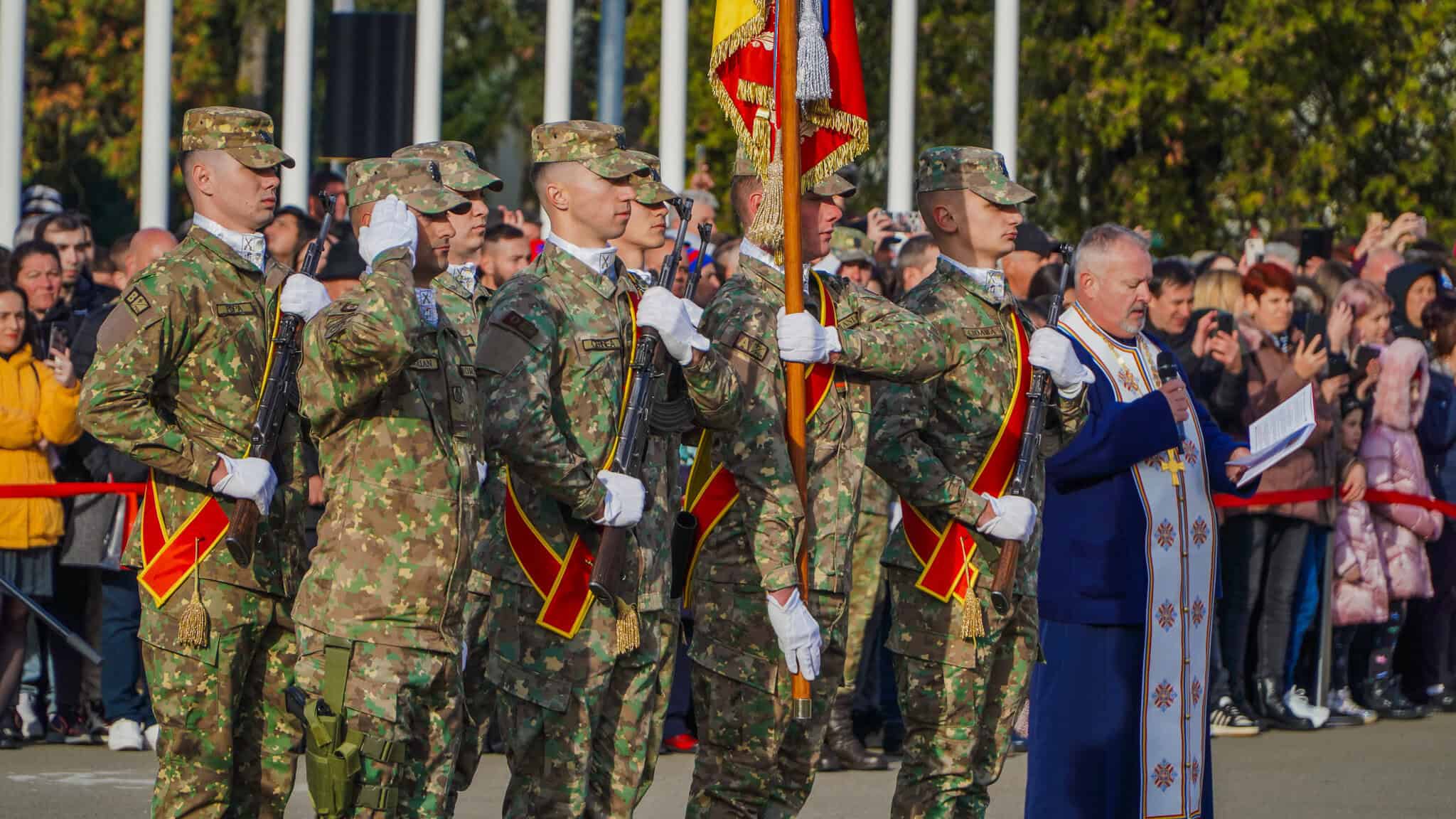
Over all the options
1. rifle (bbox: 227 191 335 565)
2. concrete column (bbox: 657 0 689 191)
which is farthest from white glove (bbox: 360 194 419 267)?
concrete column (bbox: 657 0 689 191)

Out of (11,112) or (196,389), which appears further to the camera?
(11,112)

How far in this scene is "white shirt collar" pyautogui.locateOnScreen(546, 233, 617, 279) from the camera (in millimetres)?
6508

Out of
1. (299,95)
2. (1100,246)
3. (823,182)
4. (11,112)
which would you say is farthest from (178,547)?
(299,95)

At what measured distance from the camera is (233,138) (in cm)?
684

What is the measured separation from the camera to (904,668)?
7180 mm

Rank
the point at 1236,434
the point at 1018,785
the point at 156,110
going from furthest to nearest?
the point at 156,110
the point at 1236,434
the point at 1018,785

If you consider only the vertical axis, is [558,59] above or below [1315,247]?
above

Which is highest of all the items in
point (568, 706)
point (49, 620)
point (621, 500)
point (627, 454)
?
point (627, 454)

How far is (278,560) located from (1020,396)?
2343 millimetres

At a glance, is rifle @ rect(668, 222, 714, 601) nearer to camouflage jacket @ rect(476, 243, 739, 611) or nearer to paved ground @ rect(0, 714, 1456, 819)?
camouflage jacket @ rect(476, 243, 739, 611)

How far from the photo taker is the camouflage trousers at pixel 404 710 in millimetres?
6039

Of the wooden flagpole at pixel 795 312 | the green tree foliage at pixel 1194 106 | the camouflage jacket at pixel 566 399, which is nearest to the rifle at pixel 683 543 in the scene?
the camouflage jacket at pixel 566 399

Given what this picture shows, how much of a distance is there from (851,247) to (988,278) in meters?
3.85

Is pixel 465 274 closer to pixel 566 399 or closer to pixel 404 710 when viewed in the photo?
pixel 566 399
